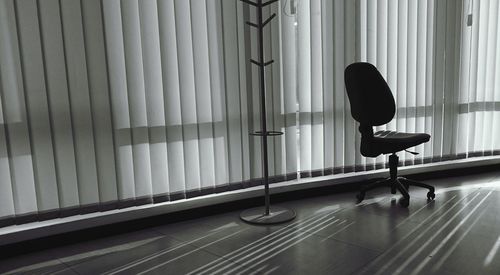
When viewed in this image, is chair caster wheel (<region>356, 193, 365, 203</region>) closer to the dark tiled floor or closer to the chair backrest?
the dark tiled floor

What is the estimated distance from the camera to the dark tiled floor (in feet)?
6.64

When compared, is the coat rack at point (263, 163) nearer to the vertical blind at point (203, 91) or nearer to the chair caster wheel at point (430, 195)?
the vertical blind at point (203, 91)

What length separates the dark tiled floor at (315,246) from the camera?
203 centimetres

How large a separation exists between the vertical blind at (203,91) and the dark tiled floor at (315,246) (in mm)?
266

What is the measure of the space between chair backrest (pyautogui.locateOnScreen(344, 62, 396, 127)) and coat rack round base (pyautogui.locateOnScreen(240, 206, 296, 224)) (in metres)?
0.85

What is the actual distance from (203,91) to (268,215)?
96 cm

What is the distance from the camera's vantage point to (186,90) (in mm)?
2684

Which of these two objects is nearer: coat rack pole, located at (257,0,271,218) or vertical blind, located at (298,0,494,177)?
coat rack pole, located at (257,0,271,218)

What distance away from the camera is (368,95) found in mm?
2889

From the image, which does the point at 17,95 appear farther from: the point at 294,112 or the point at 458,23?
the point at 458,23

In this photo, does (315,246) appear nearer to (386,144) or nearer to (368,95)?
(386,144)

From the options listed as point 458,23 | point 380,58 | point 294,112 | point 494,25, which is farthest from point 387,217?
point 494,25

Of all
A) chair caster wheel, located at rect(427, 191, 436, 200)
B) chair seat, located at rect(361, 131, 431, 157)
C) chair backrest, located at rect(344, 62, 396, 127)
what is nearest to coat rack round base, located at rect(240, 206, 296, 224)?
chair seat, located at rect(361, 131, 431, 157)

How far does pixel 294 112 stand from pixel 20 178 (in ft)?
6.11
